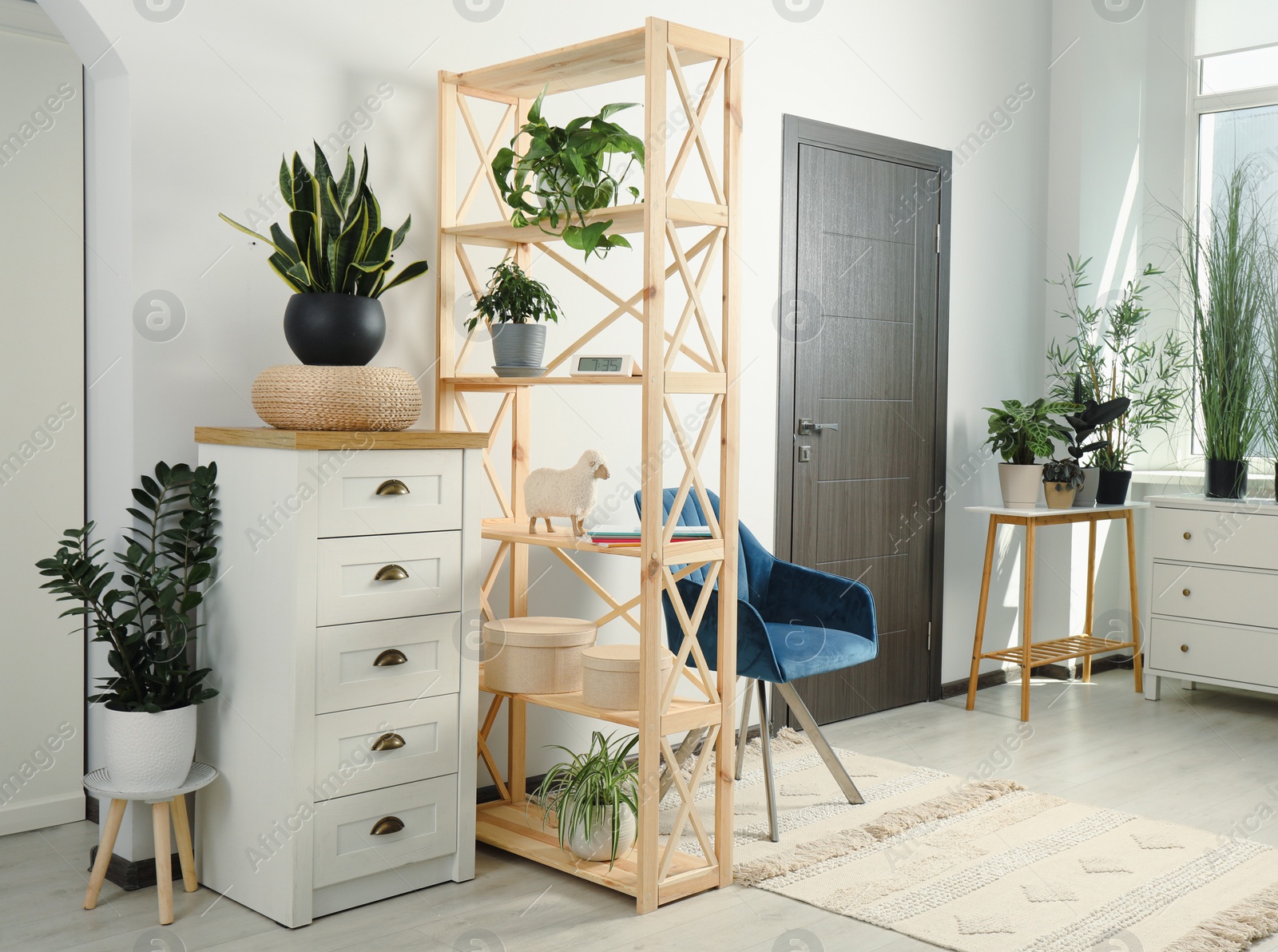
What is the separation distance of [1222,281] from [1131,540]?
1.05m

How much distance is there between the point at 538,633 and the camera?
290 centimetres

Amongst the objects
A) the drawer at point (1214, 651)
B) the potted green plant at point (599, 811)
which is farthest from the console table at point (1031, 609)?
the potted green plant at point (599, 811)

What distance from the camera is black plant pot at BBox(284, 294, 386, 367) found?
260 centimetres

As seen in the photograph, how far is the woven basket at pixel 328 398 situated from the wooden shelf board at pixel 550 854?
1057 millimetres

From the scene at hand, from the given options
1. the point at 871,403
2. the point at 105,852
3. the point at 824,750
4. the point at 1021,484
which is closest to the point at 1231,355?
the point at 1021,484

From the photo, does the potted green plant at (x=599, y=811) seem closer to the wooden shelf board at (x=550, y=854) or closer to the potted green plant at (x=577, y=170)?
the wooden shelf board at (x=550, y=854)

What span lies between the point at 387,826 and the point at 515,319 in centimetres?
120

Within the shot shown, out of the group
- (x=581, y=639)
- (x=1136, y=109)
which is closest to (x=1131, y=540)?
(x=1136, y=109)

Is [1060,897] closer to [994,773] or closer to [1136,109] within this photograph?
[994,773]

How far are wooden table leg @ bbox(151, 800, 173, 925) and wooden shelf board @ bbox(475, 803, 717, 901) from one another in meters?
0.75

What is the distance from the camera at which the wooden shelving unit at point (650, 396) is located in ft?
8.38

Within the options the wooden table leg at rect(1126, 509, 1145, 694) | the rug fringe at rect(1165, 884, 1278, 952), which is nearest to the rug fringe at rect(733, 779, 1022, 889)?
the rug fringe at rect(1165, 884, 1278, 952)

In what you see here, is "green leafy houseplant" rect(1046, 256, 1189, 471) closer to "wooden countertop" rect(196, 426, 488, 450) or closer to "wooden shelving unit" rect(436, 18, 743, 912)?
"wooden shelving unit" rect(436, 18, 743, 912)

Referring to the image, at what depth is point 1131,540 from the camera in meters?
4.78
